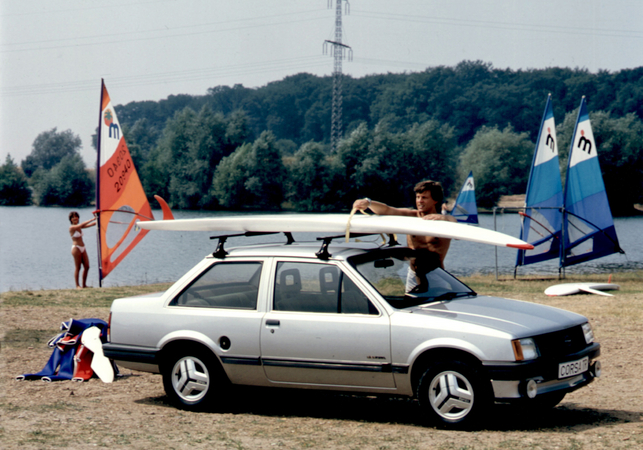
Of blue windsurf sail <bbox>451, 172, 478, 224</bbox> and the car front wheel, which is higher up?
blue windsurf sail <bbox>451, 172, 478, 224</bbox>

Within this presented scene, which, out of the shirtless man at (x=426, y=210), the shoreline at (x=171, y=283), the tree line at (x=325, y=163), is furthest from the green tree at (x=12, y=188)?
the shirtless man at (x=426, y=210)

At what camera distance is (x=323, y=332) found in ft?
19.7

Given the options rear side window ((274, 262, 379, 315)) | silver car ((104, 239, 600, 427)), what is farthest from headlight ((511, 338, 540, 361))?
rear side window ((274, 262, 379, 315))

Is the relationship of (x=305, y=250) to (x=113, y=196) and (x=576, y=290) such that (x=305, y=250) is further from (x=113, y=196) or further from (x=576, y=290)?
(x=113, y=196)

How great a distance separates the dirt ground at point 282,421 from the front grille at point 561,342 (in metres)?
0.62

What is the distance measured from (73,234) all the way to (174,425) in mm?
12709

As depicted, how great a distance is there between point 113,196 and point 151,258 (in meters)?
13.2

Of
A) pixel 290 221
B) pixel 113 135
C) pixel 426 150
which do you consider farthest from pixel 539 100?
pixel 290 221

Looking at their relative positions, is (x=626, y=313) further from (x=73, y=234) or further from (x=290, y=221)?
(x=73, y=234)

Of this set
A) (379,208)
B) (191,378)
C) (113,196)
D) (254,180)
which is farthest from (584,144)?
(254,180)

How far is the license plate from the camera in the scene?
5.61 metres

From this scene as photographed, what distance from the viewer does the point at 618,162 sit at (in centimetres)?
6219

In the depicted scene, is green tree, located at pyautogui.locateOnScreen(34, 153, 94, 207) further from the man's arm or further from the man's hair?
the man's hair

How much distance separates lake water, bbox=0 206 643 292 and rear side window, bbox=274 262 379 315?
15.7 metres
